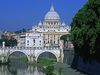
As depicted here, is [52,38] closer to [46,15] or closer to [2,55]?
[46,15]

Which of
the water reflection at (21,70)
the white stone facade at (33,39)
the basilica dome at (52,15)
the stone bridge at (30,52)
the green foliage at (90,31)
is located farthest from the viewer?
the basilica dome at (52,15)

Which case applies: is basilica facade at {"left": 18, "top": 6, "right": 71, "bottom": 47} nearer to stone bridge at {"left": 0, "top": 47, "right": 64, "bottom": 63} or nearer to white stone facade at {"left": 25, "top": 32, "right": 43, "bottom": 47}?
white stone facade at {"left": 25, "top": 32, "right": 43, "bottom": 47}

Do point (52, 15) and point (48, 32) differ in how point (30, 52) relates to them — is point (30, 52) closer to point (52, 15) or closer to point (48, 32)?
point (48, 32)

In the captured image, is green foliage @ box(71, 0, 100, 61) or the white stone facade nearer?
green foliage @ box(71, 0, 100, 61)

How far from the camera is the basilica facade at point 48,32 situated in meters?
105

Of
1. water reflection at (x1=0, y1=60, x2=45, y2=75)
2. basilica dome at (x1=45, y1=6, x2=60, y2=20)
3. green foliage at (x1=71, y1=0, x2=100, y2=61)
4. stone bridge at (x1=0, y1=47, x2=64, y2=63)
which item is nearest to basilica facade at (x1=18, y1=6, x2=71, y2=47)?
basilica dome at (x1=45, y1=6, x2=60, y2=20)

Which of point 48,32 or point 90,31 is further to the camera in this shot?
point 48,32

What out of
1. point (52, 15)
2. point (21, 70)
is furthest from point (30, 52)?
point (52, 15)

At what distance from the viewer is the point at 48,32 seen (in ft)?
416

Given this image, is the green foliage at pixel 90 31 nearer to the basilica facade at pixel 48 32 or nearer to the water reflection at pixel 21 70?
the water reflection at pixel 21 70

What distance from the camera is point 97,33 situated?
34219mm

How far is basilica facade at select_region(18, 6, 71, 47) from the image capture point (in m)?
105

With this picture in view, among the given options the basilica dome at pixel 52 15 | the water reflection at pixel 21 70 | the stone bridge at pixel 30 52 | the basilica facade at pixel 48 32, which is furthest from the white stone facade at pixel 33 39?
the water reflection at pixel 21 70

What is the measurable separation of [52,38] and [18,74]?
78.2 meters
